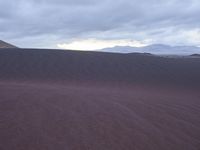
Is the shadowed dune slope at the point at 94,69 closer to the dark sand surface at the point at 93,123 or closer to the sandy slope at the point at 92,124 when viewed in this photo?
the dark sand surface at the point at 93,123

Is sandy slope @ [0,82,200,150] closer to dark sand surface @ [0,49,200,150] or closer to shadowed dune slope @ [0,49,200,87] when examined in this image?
dark sand surface @ [0,49,200,150]

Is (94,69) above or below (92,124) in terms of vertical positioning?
below

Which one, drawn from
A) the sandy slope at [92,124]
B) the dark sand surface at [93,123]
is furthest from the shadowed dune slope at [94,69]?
the sandy slope at [92,124]

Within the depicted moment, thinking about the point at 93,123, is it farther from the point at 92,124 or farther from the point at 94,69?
the point at 94,69

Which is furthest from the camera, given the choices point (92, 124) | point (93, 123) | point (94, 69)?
point (94, 69)

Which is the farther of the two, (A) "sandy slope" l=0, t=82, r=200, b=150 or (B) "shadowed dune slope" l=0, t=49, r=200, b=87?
(B) "shadowed dune slope" l=0, t=49, r=200, b=87

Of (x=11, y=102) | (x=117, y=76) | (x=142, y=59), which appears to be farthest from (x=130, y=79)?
(x=11, y=102)

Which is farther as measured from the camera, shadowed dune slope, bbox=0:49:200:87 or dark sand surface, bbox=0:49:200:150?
shadowed dune slope, bbox=0:49:200:87

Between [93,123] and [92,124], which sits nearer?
[92,124]

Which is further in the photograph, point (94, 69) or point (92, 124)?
point (94, 69)

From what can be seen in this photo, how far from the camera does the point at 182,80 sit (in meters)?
28.3

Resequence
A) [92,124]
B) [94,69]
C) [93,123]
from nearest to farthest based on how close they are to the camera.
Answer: [92,124], [93,123], [94,69]

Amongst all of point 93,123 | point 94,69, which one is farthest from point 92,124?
point 94,69

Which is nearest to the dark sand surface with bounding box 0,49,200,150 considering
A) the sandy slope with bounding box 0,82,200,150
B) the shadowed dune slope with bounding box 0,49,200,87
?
Answer: the sandy slope with bounding box 0,82,200,150
